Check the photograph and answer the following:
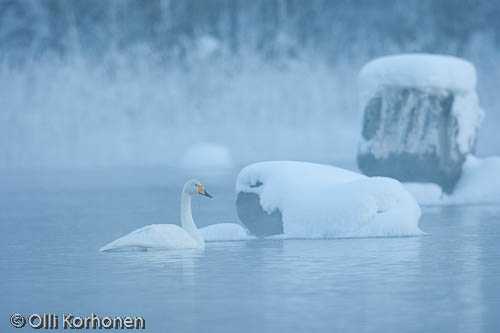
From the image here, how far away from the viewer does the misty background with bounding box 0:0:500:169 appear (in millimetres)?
56938

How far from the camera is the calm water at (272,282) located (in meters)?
8.04

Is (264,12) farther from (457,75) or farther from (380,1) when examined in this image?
(457,75)

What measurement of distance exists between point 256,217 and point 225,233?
0.60 metres

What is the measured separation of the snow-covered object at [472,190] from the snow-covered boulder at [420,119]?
253 millimetres

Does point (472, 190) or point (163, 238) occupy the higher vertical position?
point (163, 238)

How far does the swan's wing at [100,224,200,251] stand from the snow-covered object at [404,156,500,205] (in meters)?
9.77

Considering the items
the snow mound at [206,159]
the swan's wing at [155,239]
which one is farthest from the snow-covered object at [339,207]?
the snow mound at [206,159]

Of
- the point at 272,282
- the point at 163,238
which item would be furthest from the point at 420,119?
the point at 272,282

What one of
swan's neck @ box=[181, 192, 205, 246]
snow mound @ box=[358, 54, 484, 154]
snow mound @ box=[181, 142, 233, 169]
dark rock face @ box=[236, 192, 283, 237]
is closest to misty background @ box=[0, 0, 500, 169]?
snow mound @ box=[181, 142, 233, 169]

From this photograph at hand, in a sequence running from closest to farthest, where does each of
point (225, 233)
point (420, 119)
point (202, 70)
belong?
point (225, 233) → point (420, 119) → point (202, 70)

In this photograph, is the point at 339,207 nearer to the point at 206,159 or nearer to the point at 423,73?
the point at 423,73

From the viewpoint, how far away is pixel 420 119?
21.9 meters

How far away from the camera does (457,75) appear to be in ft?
71.9

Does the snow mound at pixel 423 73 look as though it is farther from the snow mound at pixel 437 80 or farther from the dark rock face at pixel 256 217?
the dark rock face at pixel 256 217
